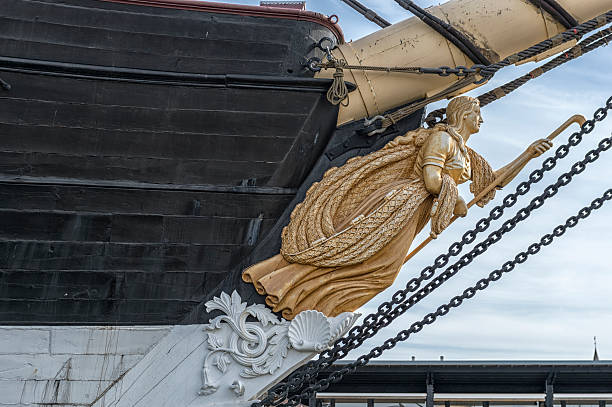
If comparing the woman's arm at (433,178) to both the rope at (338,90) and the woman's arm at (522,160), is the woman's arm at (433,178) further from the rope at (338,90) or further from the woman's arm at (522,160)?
the rope at (338,90)

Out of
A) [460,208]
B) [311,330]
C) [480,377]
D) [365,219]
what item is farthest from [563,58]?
[480,377]

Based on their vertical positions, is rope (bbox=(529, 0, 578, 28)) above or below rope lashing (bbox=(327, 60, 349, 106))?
above

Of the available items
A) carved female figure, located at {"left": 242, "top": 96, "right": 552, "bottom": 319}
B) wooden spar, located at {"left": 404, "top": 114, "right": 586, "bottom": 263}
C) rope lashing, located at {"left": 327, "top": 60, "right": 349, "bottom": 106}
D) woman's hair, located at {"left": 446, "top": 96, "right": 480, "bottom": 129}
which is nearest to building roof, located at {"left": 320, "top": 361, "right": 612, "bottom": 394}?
wooden spar, located at {"left": 404, "top": 114, "right": 586, "bottom": 263}

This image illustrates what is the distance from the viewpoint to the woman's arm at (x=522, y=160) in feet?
19.1

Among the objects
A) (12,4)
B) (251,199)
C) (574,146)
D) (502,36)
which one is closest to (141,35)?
(12,4)

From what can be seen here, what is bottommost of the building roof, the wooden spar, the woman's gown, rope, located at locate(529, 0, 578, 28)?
the woman's gown

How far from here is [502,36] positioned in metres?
5.90

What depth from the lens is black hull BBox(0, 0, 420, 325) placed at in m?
5.23

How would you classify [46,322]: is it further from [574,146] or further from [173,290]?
[574,146]

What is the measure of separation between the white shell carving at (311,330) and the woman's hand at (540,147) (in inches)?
81.0

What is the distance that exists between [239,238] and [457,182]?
1662 mm

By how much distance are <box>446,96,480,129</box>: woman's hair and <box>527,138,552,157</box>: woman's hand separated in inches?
21.0

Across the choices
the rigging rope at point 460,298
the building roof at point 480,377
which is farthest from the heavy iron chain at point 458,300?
the building roof at point 480,377

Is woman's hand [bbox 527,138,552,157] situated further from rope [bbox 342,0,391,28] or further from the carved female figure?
rope [bbox 342,0,391,28]
